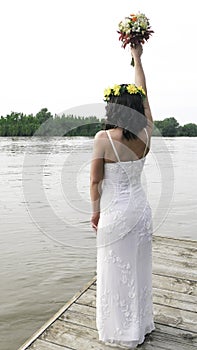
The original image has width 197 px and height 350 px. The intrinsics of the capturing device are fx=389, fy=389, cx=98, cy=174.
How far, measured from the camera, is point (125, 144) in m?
2.52

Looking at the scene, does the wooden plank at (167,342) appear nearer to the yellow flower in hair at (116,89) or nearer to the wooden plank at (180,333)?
the wooden plank at (180,333)

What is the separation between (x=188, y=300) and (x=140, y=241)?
128 cm

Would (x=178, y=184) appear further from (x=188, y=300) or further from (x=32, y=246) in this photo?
(x=188, y=300)

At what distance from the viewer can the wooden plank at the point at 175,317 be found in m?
3.18

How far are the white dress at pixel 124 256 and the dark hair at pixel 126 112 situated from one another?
13 cm

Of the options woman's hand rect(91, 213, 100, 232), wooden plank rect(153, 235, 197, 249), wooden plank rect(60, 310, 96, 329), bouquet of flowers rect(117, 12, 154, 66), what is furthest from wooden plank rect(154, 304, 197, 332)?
bouquet of flowers rect(117, 12, 154, 66)

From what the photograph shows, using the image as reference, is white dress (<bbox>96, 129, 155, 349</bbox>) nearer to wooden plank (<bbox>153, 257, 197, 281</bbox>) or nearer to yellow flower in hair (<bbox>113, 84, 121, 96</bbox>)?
yellow flower in hair (<bbox>113, 84, 121, 96</bbox>)

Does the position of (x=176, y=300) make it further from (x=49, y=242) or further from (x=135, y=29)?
(x=49, y=242)

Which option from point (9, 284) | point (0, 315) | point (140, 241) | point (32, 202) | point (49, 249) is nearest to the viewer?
point (140, 241)

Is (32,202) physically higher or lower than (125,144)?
lower

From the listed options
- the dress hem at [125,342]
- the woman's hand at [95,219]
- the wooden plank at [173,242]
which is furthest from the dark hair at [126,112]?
the wooden plank at [173,242]

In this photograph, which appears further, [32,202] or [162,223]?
[32,202]

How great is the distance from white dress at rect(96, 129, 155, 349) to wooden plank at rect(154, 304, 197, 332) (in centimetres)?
43

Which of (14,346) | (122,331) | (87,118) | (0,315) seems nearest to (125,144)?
(87,118)
